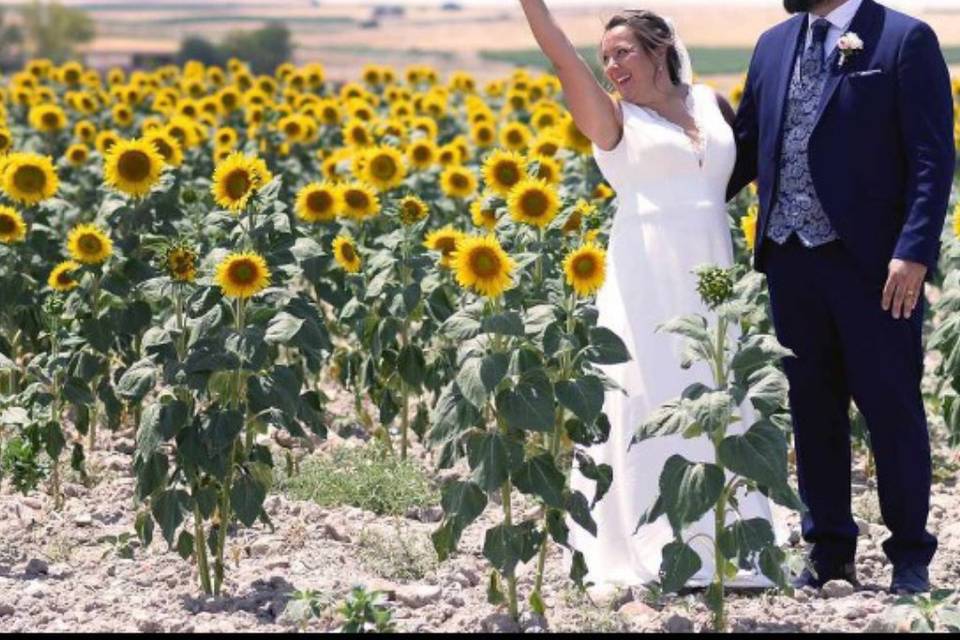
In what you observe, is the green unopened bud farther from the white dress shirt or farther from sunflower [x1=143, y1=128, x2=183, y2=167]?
sunflower [x1=143, y1=128, x2=183, y2=167]

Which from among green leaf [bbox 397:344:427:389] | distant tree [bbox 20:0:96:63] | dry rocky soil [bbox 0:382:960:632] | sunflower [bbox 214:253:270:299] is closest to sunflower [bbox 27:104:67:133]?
dry rocky soil [bbox 0:382:960:632]

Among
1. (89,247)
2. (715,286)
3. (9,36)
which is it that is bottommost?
(715,286)

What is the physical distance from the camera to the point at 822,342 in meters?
4.83

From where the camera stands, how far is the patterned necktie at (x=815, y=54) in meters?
4.76

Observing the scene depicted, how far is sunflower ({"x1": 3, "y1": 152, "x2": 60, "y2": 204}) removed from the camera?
22.4 ft

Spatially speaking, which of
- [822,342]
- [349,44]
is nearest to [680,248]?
[822,342]

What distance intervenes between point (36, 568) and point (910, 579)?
2.45 metres

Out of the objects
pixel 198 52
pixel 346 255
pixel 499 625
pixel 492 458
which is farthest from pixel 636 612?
pixel 198 52

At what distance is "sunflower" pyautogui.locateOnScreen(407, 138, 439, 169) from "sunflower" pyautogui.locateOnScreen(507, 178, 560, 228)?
10.7 ft

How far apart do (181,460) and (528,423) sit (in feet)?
3.26

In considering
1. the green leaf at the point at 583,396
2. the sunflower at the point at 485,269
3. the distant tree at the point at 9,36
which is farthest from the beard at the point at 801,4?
the distant tree at the point at 9,36

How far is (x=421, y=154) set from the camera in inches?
329

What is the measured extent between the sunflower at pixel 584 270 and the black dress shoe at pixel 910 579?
1139 mm

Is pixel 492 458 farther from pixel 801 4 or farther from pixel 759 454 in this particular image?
pixel 801 4
